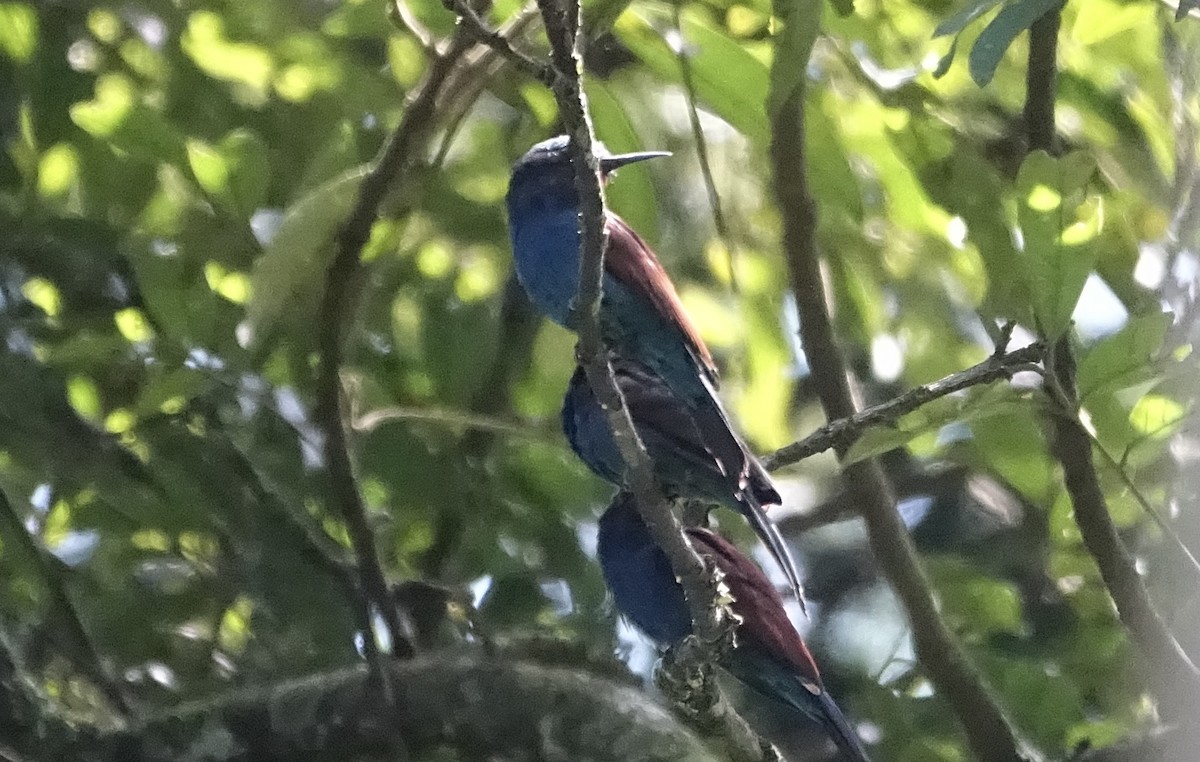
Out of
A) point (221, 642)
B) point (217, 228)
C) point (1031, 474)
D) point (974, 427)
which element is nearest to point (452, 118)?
point (217, 228)

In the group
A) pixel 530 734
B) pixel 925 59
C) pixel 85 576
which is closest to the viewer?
pixel 925 59

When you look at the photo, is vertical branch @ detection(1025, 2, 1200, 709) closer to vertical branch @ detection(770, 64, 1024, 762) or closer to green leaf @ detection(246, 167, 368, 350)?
vertical branch @ detection(770, 64, 1024, 762)

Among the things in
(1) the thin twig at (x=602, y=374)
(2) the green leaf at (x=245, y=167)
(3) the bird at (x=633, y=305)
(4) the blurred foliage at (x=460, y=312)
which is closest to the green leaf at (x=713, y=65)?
(4) the blurred foliage at (x=460, y=312)

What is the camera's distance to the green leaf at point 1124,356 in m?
1.55

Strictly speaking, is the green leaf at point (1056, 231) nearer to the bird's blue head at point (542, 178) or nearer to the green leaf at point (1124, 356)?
the green leaf at point (1124, 356)

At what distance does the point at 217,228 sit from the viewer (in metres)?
2.11

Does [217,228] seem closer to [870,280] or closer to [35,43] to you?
A: [35,43]

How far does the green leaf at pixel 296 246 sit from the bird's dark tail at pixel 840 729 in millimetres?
974

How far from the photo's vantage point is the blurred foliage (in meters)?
1.93

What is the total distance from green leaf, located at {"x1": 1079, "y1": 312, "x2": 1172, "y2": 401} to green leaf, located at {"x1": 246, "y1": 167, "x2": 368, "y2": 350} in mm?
938

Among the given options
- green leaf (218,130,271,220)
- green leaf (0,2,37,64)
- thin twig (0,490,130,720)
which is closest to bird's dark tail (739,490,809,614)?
green leaf (218,130,271,220)

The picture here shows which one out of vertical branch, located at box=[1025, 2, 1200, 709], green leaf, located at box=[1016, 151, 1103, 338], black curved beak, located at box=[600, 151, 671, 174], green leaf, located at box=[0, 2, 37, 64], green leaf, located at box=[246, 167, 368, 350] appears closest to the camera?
green leaf, located at box=[1016, 151, 1103, 338]

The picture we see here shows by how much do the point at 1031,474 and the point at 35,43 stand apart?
5.50 ft

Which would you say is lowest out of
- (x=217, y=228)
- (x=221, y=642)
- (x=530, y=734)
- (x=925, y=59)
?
(x=530, y=734)
